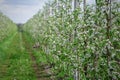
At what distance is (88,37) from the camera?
8.62 meters

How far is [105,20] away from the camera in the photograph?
8.21m

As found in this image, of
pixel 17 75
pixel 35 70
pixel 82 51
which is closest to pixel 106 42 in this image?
pixel 82 51

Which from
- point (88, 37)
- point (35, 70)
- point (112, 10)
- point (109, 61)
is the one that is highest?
point (112, 10)

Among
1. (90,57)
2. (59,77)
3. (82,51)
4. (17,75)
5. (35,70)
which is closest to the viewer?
(90,57)

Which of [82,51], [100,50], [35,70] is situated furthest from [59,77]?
[100,50]

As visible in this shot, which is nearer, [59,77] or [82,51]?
[82,51]

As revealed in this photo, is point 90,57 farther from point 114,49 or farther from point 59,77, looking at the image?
point 59,77

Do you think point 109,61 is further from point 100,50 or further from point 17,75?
point 17,75

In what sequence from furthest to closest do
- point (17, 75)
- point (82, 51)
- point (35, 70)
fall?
1. point (35, 70)
2. point (17, 75)
3. point (82, 51)

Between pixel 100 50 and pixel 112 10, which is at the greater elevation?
pixel 112 10

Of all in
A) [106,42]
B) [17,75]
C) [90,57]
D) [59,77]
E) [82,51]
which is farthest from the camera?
[17,75]

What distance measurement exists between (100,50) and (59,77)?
30.7 feet

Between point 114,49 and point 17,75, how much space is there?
13.7 m

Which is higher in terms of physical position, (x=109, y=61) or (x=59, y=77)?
(x=109, y=61)
